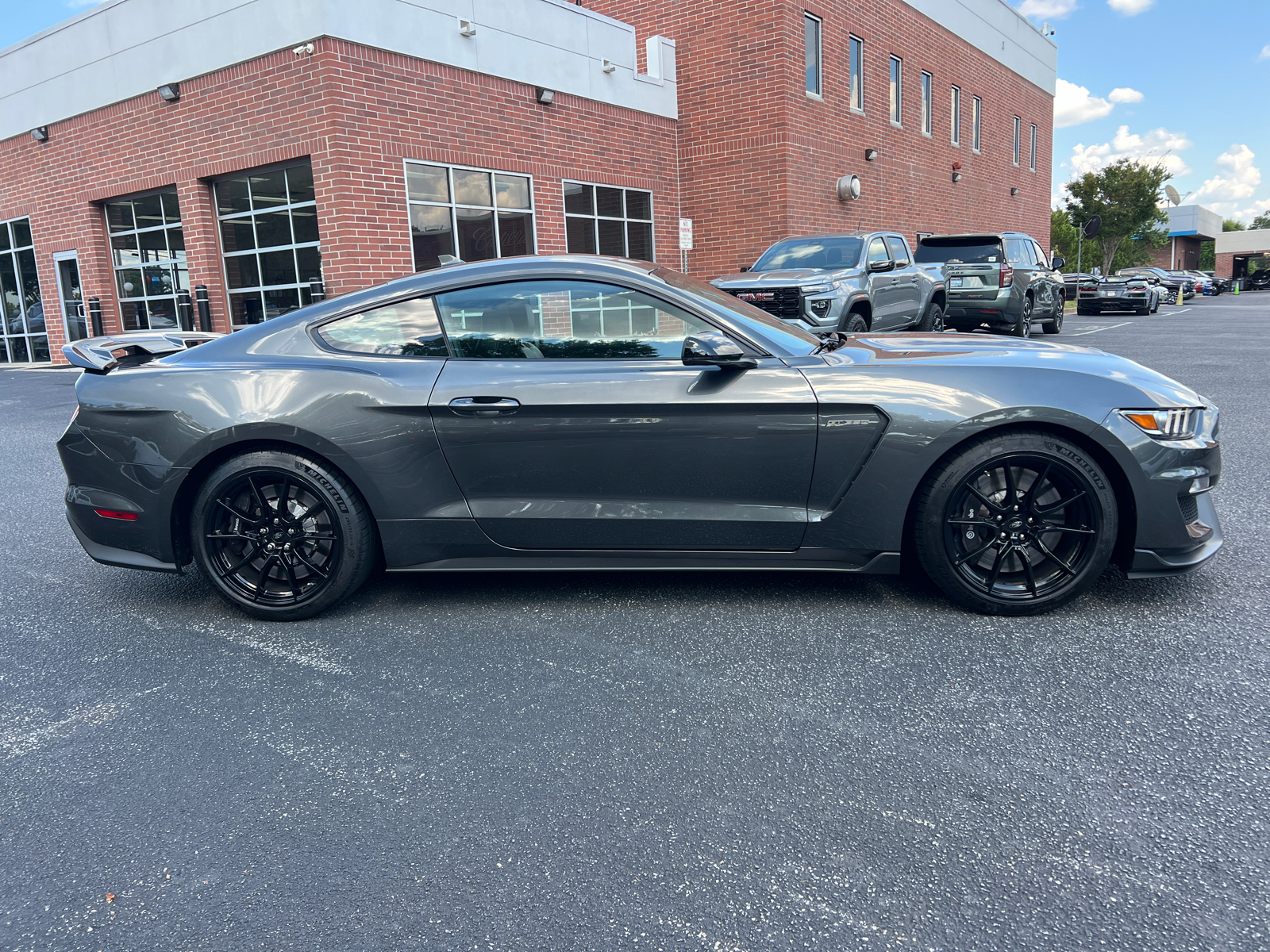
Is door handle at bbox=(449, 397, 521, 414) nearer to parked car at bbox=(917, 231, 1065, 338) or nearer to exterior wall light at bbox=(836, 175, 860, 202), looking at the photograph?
parked car at bbox=(917, 231, 1065, 338)

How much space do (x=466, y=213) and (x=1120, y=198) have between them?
47.8 meters

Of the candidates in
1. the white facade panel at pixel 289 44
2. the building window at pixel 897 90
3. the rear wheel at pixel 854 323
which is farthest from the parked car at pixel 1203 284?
the rear wheel at pixel 854 323

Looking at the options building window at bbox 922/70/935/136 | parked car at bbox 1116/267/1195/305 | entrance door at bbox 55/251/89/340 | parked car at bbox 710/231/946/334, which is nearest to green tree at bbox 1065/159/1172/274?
parked car at bbox 1116/267/1195/305

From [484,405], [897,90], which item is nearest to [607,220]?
[897,90]

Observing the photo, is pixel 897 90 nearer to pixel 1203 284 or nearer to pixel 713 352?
pixel 713 352

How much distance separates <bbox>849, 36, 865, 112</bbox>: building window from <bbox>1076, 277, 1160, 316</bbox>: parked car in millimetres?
13050

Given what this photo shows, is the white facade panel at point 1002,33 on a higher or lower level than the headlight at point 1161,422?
higher

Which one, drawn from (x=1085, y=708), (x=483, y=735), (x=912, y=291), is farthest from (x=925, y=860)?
(x=912, y=291)

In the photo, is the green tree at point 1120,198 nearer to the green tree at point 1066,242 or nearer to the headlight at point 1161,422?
the green tree at point 1066,242

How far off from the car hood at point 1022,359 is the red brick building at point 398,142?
34.4 ft

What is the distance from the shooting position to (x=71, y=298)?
58.7 ft

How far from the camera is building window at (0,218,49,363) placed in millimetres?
18641

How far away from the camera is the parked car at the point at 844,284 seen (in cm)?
1037

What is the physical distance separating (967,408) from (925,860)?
5.96 feet
